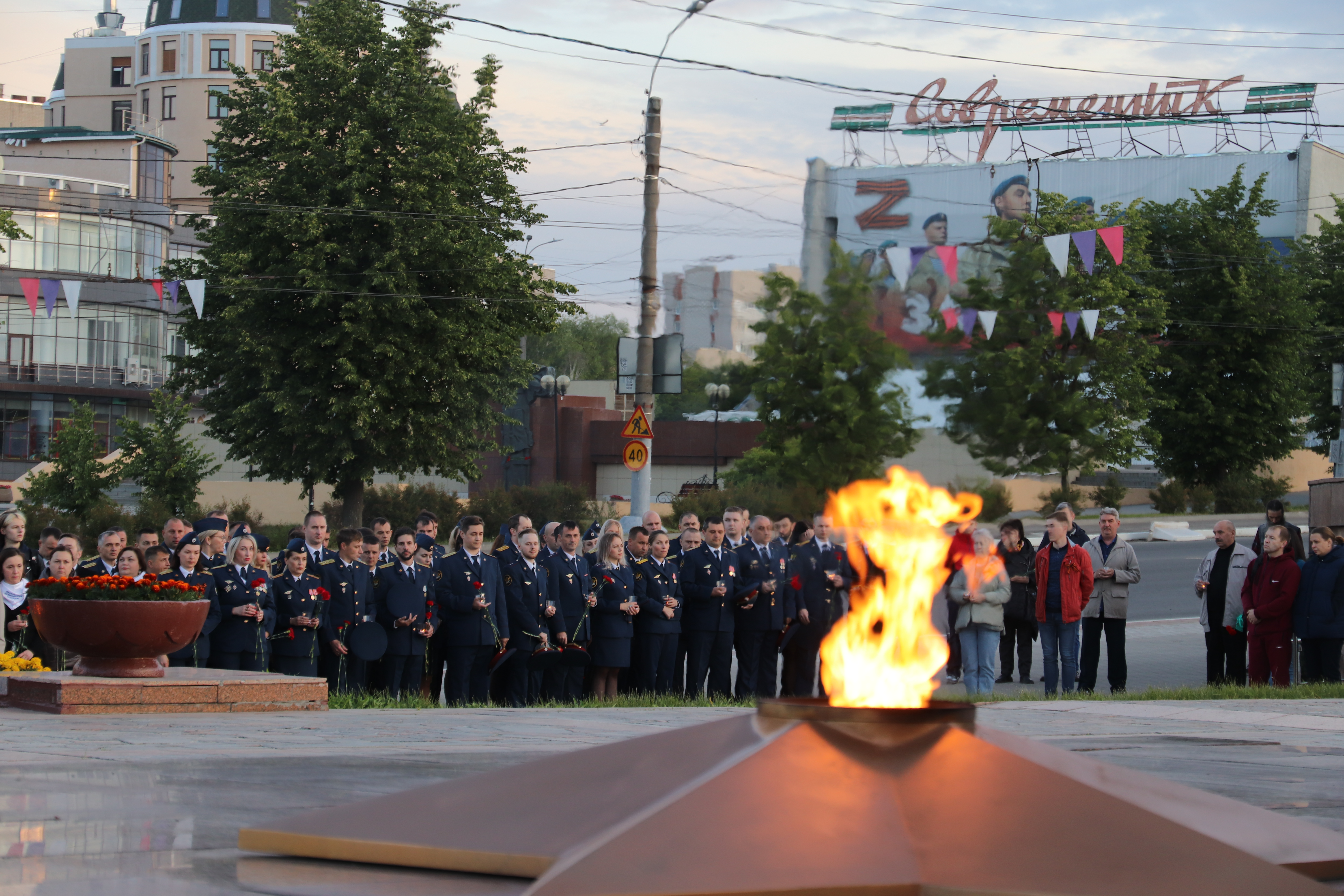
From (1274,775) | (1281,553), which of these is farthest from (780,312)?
(1274,775)

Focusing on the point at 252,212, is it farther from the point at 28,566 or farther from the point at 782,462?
the point at 28,566

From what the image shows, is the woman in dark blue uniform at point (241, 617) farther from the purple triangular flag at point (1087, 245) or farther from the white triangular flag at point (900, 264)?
the purple triangular flag at point (1087, 245)

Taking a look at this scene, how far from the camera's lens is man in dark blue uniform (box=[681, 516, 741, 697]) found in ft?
41.1

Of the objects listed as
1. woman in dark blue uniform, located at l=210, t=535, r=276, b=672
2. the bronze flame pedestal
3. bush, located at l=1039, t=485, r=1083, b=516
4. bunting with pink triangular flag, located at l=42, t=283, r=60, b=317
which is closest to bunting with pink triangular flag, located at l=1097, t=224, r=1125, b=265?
bush, located at l=1039, t=485, r=1083, b=516

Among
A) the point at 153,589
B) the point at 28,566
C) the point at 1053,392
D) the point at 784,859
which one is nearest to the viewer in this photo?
the point at 784,859

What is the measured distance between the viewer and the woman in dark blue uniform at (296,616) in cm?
1078

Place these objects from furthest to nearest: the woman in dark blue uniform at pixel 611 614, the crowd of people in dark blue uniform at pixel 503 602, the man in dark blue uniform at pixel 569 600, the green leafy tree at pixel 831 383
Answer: the green leafy tree at pixel 831 383, the woman in dark blue uniform at pixel 611 614, the man in dark blue uniform at pixel 569 600, the crowd of people in dark blue uniform at pixel 503 602

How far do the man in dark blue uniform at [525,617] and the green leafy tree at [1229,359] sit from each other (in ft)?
117

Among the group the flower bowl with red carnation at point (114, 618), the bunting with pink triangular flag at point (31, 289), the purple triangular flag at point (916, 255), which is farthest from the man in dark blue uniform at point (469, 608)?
the bunting with pink triangular flag at point (31, 289)

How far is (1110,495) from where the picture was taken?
3994cm

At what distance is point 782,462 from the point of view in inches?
971

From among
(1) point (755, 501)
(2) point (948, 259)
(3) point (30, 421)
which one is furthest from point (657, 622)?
(3) point (30, 421)

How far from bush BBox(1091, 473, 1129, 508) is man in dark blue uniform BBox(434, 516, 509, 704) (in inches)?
1189

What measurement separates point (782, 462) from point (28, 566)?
1493 cm
